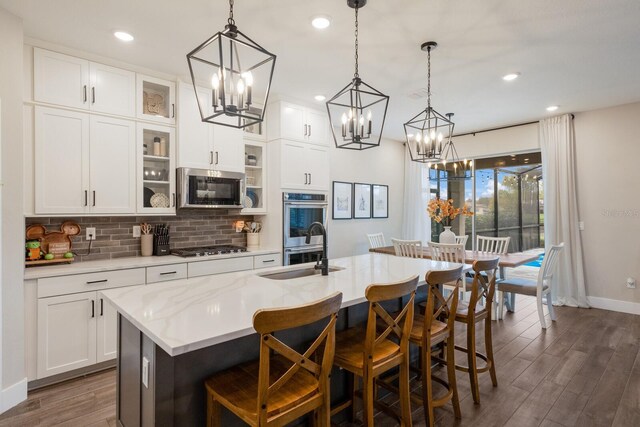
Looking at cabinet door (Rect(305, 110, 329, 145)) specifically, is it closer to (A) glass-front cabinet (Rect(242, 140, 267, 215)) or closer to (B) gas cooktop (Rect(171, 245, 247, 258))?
(A) glass-front cabinet (Rect(242, 140, 267, 215))

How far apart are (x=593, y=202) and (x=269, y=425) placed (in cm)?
547

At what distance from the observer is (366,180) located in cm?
617

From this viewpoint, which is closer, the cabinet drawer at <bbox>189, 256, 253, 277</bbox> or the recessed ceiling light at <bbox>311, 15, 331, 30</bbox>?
the recessed ceiling light at <bbox>311, 15, 331, 30</bbox>

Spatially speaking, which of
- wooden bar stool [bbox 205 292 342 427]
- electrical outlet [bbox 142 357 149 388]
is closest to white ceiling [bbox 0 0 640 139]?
wooden bar stool [bbox 205 292 342 427]

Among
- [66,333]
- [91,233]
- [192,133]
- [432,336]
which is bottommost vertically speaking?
[66,333]

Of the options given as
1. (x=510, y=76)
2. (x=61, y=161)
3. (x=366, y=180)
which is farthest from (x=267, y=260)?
(x=510, y=76)

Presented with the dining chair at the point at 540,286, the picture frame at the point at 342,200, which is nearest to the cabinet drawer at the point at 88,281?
the picture frame at the point at 342,200

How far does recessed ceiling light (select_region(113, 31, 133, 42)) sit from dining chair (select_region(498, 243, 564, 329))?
15.4ft

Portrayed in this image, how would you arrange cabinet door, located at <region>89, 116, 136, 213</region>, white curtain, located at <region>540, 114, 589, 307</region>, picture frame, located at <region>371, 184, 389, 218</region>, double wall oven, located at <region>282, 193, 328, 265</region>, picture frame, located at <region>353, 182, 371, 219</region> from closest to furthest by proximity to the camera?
cabinet door, located at <region>89, 116, 136, 213</region>, double wall oven, located at <region>282, 193, 328, 265</region>, white curtain, located at <region>540, 114, 589, 307</region>, picture frame, located at <region>353, 182, 371, 219</region>, picture frame, located at <region>371, 184, 389, 218</region>

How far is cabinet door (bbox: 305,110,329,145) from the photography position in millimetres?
4617

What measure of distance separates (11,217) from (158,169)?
4.60 ft

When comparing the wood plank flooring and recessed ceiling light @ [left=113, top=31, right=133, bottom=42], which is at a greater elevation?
recessed ceiling light @ [left=113, top=31, right=133, bottom=42]

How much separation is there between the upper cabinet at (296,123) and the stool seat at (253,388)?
317 cm

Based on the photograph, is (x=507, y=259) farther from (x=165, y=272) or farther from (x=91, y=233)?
(x=91, y=233)
